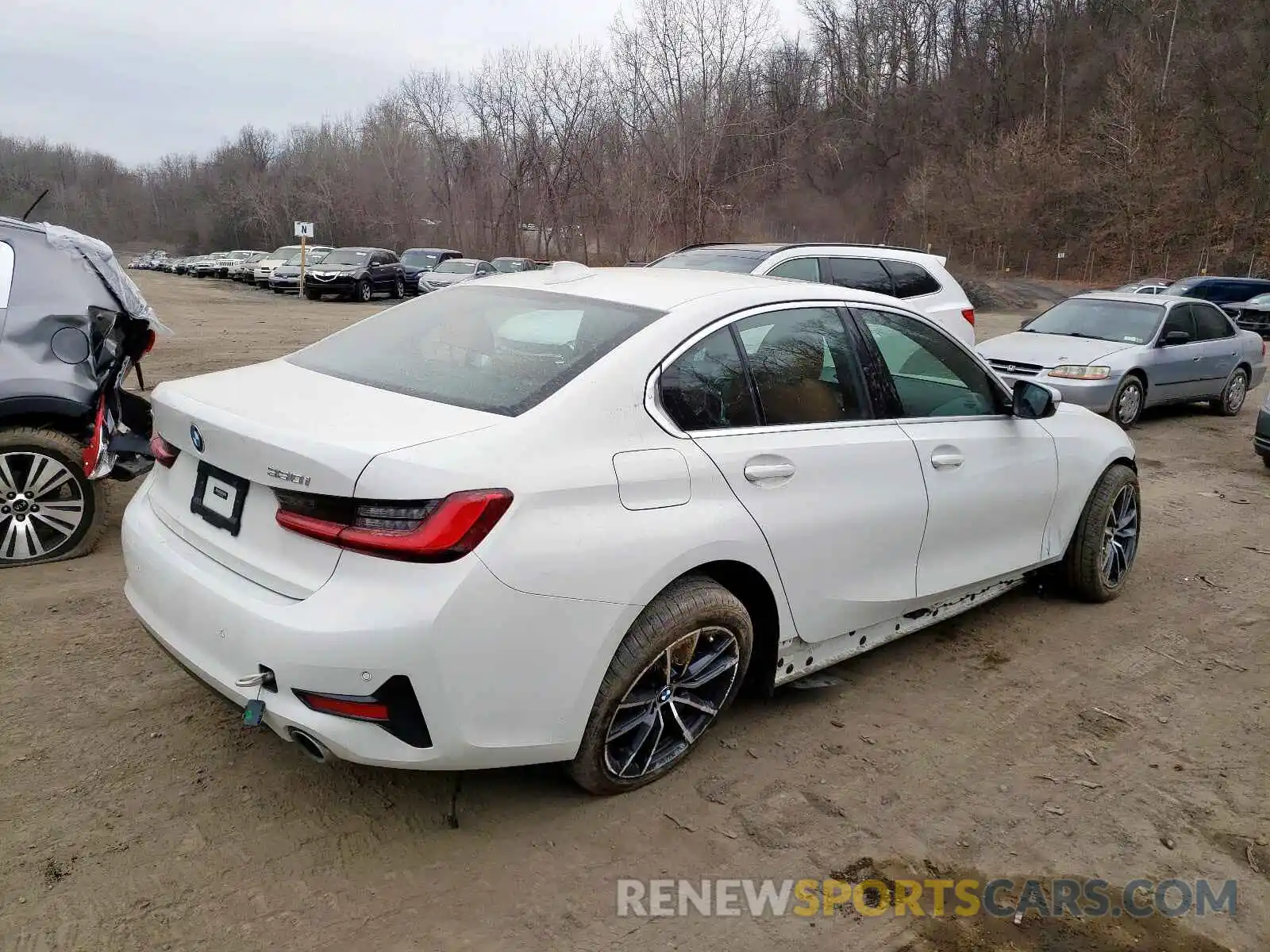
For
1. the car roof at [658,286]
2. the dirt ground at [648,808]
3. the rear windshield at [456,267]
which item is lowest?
the dirt ground at [648,808]

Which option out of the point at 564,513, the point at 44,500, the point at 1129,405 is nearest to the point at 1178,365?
the point at 1129,405

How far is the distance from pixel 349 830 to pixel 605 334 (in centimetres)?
171

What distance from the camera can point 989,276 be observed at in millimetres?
45219

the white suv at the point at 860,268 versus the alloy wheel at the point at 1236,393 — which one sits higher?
the white suv at the point at 860,268

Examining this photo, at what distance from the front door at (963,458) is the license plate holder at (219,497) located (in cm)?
237

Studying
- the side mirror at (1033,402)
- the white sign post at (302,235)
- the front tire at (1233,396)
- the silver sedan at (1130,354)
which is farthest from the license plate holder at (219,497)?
the white sign post at (302,235)

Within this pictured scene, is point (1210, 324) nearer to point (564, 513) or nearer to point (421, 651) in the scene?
point (564, 513)

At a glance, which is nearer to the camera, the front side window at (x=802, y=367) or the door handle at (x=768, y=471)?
the door handle at (x=768, y=471)

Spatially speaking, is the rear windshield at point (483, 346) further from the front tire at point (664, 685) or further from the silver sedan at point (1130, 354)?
the silver sedan at point (1130, 354)

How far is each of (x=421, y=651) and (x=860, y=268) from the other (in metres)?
7.30

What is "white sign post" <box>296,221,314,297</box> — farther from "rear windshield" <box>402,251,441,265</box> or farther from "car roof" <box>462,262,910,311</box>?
"car roof" <box>462,262,910,311</box>

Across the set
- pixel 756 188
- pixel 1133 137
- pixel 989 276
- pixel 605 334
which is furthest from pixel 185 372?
pixel 1133 137

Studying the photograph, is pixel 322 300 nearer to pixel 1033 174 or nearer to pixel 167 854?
pixel 167 854

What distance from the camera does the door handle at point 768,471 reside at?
300 cm
